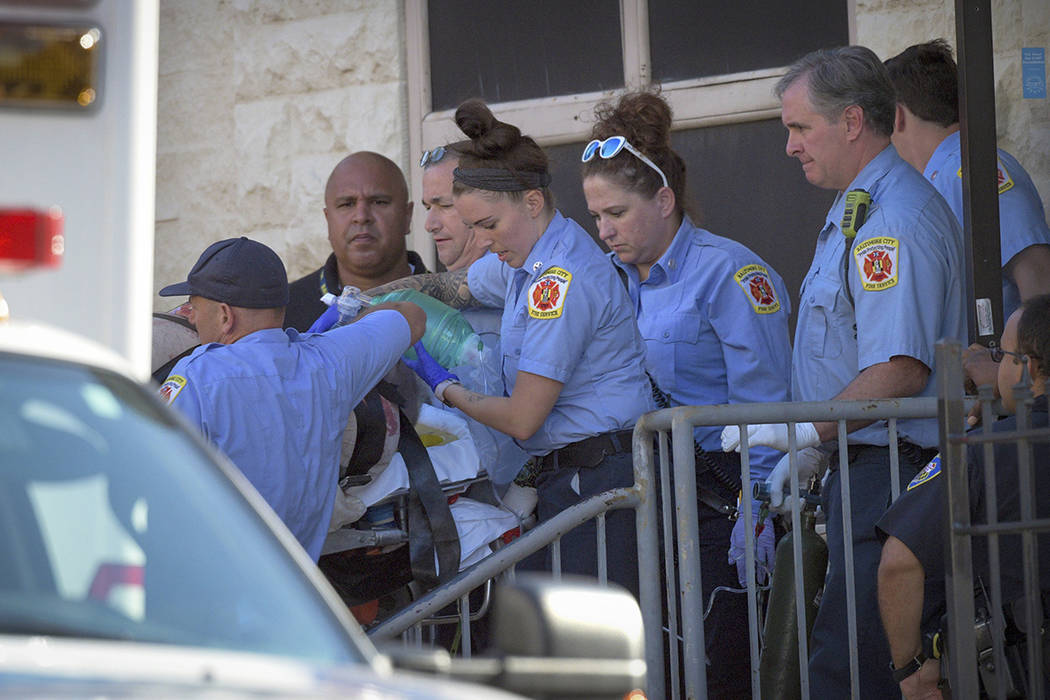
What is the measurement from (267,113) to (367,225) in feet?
6.28

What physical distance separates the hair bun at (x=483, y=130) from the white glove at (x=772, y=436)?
4.18 feet

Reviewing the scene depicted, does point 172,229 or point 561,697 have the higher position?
point 172,229

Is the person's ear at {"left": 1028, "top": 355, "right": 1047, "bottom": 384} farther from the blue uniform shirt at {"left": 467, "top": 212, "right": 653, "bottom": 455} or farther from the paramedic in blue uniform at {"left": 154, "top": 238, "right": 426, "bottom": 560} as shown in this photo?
the paramedic in blue uniform at {"left": 154, "top": 238, "right": 426, "bottom": 560}

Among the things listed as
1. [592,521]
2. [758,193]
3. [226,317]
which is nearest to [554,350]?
[592,521]

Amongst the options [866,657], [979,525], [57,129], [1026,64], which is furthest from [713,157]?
[57,129]

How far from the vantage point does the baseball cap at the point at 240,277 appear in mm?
4820

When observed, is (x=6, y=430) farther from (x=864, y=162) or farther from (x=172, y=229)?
(x=172, y=229)

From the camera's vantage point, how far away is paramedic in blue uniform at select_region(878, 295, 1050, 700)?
389cm

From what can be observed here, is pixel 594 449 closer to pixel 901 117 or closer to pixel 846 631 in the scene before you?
pixel 846 631

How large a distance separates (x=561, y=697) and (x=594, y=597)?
0.48 feet

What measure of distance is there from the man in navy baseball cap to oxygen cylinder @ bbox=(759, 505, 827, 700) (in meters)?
1.74

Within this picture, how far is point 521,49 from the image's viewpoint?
7758 mm

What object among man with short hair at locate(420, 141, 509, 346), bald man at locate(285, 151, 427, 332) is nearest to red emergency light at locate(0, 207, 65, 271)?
man with short hair at locate(420, 141, 509, 346)

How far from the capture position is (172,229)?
8.09 m
